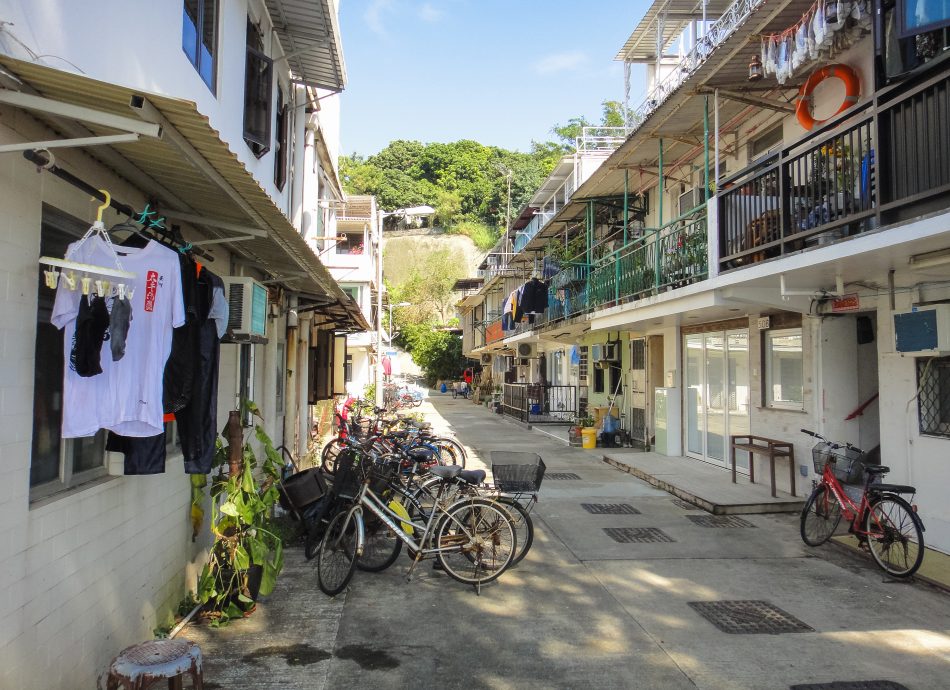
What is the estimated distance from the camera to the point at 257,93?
7.77 meters

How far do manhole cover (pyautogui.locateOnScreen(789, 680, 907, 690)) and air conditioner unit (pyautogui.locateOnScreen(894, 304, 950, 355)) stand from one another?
364cm

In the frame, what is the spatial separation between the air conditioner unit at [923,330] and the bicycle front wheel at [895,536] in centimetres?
159

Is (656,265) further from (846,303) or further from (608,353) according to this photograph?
(608,353)

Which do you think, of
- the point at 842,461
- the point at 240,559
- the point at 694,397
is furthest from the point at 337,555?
the point at 694,397

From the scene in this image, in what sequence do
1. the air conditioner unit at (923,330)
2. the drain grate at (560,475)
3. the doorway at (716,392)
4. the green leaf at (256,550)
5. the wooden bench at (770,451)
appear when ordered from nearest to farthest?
the green leaf at (256,550) < the air conditioner unit at (923,330) < the wooden bench at (770,451) < the doorway at (716,392) < the drain grate at (560,475)

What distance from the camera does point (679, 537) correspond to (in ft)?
24.6

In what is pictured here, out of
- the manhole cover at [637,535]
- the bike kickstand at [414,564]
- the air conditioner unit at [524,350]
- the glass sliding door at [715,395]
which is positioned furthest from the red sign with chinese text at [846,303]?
the air conditioner unit at [524,350]

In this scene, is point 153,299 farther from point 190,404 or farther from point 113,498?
point 113,498

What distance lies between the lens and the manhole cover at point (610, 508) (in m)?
8.81

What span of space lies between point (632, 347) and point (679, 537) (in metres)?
8.49

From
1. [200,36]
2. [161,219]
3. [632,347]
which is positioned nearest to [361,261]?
[632,347]

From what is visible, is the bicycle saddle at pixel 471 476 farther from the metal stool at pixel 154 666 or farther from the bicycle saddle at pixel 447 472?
the metal stool at pixel 154 666

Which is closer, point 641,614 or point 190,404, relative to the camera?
point 190,404

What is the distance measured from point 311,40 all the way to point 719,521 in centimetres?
864
